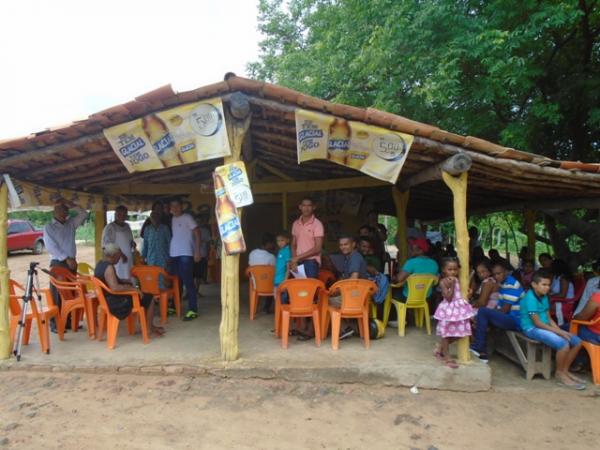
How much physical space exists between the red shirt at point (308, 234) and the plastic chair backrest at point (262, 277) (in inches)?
27.9

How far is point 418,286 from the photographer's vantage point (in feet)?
17.7

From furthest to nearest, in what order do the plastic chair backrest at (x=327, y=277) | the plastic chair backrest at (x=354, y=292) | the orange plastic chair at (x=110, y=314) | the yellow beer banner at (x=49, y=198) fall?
1. the plastic chair backrest at (x=327, y=277)
2. the yellow beer banner at (x=49, y=198)
3. the orange plastic chair at (x=110, y=314)
4. the plastic chair backrest at (x=354, y=292)

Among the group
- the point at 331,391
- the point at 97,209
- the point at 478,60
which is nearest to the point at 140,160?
the point at 331,391

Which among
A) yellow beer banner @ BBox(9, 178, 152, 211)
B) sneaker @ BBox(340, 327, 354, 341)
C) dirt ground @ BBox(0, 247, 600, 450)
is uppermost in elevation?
yellow beer banner @ BBox(9, 178, 152, 211)

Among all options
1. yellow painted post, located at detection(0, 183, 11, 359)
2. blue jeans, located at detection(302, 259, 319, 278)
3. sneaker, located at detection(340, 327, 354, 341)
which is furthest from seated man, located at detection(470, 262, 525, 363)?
yellow painted post, located at detection(0, 183, 11, 359)

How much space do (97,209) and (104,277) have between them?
3.44m

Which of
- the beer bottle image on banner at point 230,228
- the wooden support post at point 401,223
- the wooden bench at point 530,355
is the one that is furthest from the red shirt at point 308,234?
the wooden support post at point 401,223

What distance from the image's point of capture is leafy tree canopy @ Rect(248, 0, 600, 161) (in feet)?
22.2

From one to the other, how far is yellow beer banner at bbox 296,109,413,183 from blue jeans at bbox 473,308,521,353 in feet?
6.39

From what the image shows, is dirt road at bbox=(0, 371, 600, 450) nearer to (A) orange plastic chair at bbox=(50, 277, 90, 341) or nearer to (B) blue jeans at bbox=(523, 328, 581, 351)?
(B) blue jeans at bbox=(523, 328, 581, 351)

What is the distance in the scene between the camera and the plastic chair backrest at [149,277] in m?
5.70

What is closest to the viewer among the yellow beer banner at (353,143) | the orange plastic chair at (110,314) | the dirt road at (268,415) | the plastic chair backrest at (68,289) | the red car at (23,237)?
the dirt road at (268,415)

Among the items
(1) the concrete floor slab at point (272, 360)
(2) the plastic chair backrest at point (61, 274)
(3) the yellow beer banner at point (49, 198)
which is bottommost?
(1) the concrete floor slab at point (272, 360)

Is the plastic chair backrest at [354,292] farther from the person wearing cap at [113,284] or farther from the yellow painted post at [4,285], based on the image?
the yellow painted post at [4,285]
